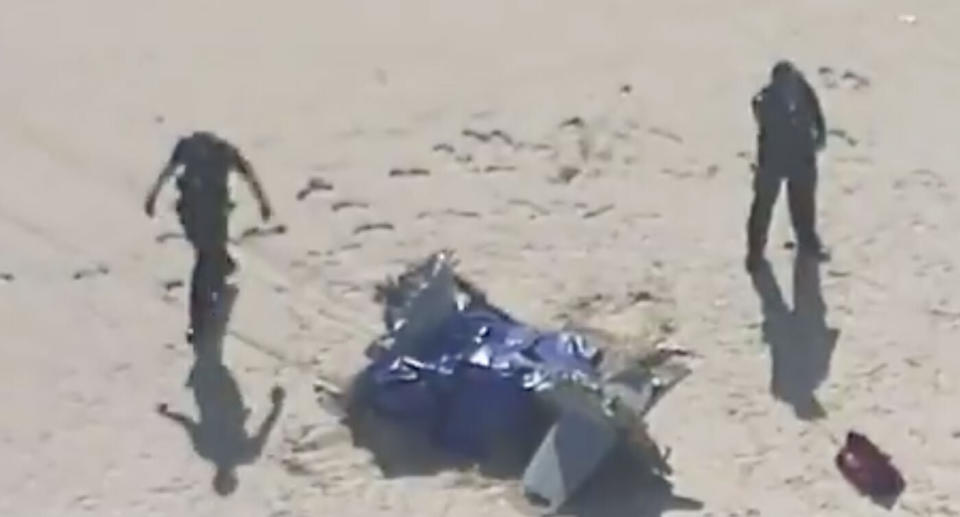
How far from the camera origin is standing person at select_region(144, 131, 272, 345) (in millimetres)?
12125

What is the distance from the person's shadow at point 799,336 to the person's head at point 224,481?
267 centimetres

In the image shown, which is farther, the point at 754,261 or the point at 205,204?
the point at 754,261

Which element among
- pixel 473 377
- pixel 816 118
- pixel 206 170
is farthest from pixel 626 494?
pixel 206 170

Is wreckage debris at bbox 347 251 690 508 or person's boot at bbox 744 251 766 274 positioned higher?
wreckage debris at bbox 347 251 690 508

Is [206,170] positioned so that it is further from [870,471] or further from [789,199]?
[870,471]

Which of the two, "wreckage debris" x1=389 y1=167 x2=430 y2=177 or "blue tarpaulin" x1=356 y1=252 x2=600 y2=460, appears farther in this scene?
"wreckage debris" x1=389 y1=167 x2=430 y2=177

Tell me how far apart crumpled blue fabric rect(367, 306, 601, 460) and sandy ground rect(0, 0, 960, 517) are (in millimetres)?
267

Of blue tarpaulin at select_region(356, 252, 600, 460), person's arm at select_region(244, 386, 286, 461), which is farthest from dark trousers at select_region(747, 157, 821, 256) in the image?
person's arm at select_region(244, 386, 286, 461)

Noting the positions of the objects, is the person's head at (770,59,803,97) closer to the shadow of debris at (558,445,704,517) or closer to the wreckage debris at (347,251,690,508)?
the wreckage debris at (347,251,690,508)

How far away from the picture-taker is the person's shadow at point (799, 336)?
38.8 ft

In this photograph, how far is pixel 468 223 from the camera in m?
13.4

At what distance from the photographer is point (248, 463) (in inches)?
450


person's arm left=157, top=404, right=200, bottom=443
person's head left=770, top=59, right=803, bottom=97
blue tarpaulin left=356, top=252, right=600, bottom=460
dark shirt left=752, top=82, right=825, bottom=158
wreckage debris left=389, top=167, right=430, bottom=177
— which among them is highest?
→ person's head left=770, top=59, right=803, bottom=97

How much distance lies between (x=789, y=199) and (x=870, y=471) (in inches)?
91.8
